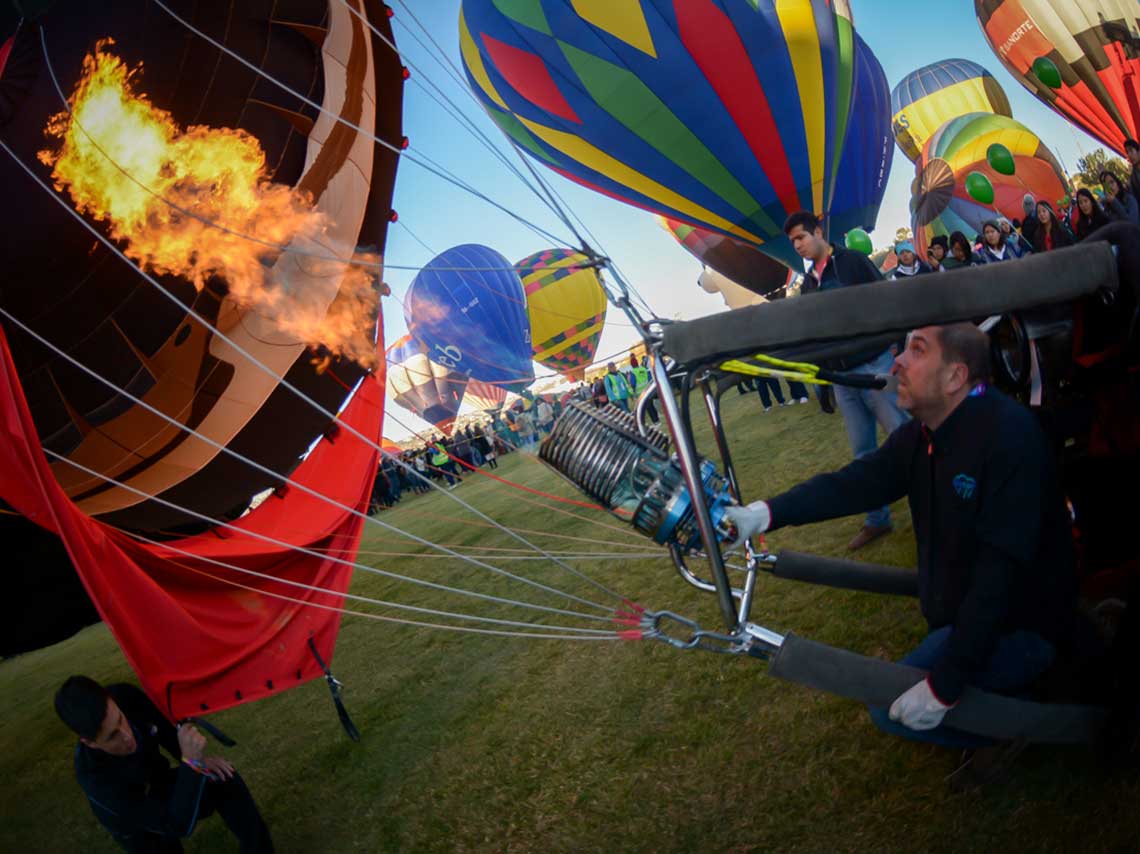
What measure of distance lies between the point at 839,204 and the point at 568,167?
399 centimetres

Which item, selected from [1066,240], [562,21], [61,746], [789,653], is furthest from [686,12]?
[61,746]

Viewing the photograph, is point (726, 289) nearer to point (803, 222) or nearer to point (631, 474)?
point (803, 222)

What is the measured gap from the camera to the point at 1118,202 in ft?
24.8

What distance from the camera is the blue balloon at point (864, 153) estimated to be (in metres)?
9.37

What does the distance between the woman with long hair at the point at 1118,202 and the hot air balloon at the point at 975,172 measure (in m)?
8.40

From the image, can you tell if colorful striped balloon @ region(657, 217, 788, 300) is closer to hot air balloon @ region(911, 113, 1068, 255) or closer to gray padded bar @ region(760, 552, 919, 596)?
hot air balloon @ region(911, 113, 1068, 255)

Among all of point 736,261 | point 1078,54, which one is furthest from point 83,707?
point 1078,54

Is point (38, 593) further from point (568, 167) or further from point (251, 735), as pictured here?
point (568, 167)

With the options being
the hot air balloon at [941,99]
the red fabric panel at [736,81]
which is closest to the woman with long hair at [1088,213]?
the red fabric panel at [736,81]

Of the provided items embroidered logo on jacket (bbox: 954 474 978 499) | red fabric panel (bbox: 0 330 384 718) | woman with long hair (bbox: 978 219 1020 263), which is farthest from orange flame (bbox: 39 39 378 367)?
woman with long hair (bbox: 978 219 1020 263)

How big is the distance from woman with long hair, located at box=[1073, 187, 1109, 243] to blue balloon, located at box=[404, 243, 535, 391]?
13196 millimetres

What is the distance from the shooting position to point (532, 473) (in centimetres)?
1530

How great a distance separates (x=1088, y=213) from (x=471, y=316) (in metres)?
15.1

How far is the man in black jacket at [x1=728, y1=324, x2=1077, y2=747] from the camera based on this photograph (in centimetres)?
168
